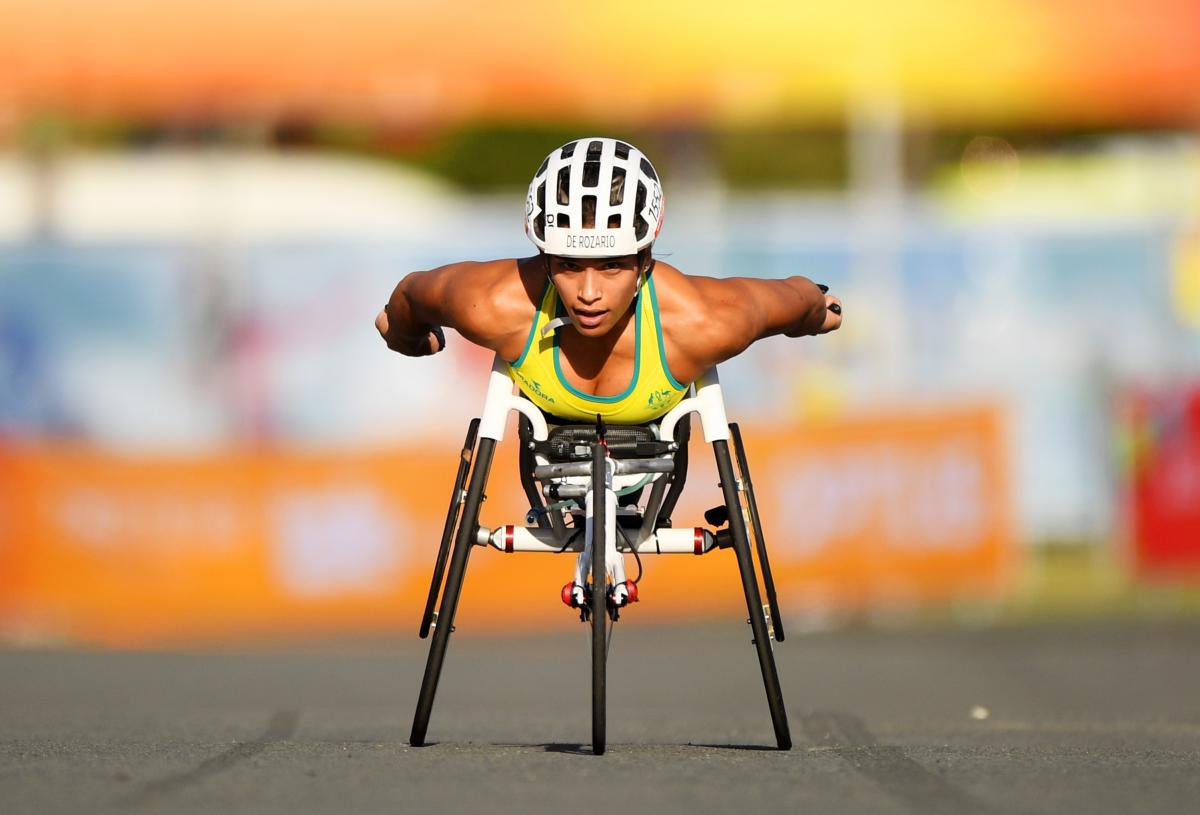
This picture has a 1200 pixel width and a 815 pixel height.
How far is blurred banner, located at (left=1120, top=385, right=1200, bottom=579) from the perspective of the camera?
19500 millimetres

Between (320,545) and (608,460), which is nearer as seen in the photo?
(608,460)

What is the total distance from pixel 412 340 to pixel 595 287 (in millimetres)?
1082

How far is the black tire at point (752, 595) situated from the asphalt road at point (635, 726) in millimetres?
207

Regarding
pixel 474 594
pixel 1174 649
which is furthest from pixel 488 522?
pixel 1174 649

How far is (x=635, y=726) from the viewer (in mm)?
9953

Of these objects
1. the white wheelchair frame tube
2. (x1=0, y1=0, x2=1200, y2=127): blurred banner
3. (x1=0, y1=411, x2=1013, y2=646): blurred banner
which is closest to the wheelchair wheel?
the white wheelchair frame tube

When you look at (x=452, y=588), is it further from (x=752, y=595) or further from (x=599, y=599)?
(x=752, y=595)

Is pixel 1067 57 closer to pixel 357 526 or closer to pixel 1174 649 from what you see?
pixel 1174 649

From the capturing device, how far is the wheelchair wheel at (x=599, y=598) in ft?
23.7

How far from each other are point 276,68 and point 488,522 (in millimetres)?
7063

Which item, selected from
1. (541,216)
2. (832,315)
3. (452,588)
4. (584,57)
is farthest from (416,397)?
(541,216)

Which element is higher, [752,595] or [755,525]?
[755,525]

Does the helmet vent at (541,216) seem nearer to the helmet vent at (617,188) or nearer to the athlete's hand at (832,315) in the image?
the helmet vent at (617,188)

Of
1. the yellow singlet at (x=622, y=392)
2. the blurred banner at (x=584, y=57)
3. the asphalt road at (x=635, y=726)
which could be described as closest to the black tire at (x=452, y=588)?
the asphalt road at (x=635, y=726)
